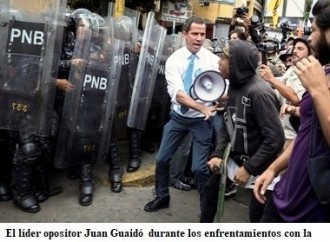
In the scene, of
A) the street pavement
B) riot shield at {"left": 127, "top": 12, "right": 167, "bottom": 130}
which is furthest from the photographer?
the street pavement

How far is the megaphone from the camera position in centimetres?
341

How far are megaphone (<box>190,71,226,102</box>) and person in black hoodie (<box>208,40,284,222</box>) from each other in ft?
1.69

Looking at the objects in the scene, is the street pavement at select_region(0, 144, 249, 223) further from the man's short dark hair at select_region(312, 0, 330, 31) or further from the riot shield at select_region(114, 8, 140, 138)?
the man's short dark hair at select_region(312, 0, 330, 31)

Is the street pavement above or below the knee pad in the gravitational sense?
below

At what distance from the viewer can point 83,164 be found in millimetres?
3928

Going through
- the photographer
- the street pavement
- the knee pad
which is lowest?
the street pavement

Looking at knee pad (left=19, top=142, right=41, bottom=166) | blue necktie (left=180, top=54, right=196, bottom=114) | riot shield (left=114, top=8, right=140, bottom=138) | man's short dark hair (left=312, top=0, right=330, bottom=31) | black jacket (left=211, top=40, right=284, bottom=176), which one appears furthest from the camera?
riot shield (left=114, top=8, right=140, bottom=138)

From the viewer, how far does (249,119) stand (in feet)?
8.76

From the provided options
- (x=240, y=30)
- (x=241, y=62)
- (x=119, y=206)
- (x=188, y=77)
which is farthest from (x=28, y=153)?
(x=240, y=30)

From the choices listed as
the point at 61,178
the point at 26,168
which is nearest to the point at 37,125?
the point at 26,168

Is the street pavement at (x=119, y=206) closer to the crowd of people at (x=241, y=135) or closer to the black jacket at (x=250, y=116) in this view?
the crowd of people at (x=241, y=135)

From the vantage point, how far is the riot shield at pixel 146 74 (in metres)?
4.40

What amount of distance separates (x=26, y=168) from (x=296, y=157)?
8.18 ft

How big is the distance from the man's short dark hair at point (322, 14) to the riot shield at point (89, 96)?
234cm
